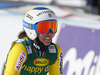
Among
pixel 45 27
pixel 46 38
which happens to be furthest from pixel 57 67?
pixel 45 27

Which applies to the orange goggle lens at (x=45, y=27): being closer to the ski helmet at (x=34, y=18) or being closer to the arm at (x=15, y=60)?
the ski helmet at (x=34, y=18)

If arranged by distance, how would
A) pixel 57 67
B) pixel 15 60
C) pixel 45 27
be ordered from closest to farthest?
pixel 15 60 < pixel 45 27 < pixel 57 67

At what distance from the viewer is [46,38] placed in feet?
7.43

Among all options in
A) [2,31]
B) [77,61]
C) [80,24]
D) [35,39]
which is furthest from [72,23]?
[35,39]

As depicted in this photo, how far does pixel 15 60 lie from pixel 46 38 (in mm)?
345

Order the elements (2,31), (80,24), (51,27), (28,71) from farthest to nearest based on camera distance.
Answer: (2,31), (80,24), (28,71), (51,27)

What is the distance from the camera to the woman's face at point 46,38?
2254 millimetres

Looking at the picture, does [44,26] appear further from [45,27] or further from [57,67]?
[57,67]

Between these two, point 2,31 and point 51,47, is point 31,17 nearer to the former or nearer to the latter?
point 51,47

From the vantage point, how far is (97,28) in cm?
348

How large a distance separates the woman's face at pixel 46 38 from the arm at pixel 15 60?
0.22m

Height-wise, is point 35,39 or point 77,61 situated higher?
point 35,39

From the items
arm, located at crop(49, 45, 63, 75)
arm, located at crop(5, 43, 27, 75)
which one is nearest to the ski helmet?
arm, located at crop(5, 43, 27, 75)

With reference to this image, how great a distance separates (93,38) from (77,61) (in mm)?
378
